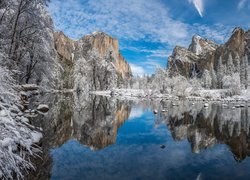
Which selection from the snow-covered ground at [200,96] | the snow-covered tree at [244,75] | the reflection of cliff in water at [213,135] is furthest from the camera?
the snow-covered tree at [244,75]

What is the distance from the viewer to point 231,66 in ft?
405

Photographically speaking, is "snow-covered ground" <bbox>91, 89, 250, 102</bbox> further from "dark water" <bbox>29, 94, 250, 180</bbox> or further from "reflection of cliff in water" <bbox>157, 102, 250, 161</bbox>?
"dark water" <bbox>29, 94, 250, 180</bbox>

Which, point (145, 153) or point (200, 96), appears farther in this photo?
point (200, 96)

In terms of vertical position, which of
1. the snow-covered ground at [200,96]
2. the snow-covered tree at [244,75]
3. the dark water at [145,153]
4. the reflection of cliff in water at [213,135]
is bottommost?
the dark water at [145,153]

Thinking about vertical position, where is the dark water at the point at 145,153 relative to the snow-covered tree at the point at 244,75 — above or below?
below

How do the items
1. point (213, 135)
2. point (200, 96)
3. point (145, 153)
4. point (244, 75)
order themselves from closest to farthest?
point (145, 153) < point (213, 135) < point (200, 96) < point (244, 75)

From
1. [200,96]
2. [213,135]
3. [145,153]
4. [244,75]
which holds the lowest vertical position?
[145,153]

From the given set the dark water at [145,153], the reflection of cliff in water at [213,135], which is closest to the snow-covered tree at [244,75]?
the reflection of cliff in water at [213,135]

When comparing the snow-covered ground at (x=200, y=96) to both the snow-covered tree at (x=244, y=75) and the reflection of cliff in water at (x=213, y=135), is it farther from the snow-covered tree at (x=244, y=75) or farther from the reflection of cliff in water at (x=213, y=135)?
the reflection of cliff in water at (x=213, y=135)

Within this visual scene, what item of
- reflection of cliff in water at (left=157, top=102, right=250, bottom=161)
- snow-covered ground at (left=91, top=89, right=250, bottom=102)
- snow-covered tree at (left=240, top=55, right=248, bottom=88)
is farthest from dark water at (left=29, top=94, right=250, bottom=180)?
snow-covered tree at (left=240, top=55, right=248, bottom=88)

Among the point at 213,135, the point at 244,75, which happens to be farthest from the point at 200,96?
the point at 213,135

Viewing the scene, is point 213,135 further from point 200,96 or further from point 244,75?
point 244,75

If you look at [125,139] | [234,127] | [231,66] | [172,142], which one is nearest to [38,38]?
[125,139]

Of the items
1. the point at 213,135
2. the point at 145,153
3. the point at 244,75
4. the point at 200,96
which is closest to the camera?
the point at 145,153
